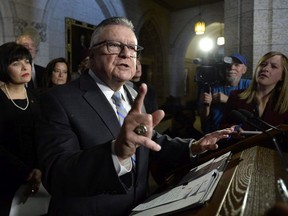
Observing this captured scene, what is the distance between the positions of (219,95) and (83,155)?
2.11 metres

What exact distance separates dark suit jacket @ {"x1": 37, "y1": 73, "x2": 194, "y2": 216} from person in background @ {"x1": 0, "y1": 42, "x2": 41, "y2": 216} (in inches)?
24.2

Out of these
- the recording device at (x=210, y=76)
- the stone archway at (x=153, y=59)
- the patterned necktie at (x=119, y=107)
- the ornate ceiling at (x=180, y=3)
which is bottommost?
the patterned necktie at (x=119, y=107)

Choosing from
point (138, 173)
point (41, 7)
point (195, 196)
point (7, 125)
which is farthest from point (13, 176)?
point (41, 7)

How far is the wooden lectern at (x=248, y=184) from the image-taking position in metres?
0.75

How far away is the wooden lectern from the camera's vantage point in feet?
2.45

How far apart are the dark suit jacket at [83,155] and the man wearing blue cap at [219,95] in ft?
4.86

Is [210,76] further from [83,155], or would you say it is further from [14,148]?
[83,155]

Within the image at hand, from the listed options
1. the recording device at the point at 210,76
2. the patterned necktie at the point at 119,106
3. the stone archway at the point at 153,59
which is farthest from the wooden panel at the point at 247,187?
the stone archway at the point at 153,59

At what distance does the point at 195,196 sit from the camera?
2.83 feet

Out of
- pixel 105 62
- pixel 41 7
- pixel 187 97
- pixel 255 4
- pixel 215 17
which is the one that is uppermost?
pixel 215 17

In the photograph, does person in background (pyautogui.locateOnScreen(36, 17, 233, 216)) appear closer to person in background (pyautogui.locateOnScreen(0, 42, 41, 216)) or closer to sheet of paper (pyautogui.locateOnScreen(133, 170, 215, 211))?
sheet of paper (pyautogui.locateOnScreen(133, 170, 215, 211))

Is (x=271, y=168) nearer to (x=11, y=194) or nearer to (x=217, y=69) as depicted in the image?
(x=11, y=194)

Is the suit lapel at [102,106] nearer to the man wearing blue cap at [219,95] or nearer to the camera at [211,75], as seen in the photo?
the man wearing blue cap at [219,95]

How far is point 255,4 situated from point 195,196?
2857mm
